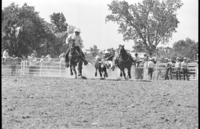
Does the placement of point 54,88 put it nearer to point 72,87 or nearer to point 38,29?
point 72,87

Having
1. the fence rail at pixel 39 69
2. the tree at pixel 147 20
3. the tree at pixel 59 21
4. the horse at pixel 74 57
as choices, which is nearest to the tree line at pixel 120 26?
the tree at pixel 147 20

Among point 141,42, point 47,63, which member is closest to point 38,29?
point 141,42

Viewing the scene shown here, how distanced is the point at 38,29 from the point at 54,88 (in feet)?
239

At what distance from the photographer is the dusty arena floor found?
11.3 metres

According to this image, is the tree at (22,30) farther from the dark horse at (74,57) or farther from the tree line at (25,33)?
the dark horse at (74,57)

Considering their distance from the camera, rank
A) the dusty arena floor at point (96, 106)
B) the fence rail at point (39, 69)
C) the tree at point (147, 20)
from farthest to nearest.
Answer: the tree at point (147, 20)
the fence rail at point (39, 69)
the dusty arena floor at point (96, 106)

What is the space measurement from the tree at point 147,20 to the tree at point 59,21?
34.0m

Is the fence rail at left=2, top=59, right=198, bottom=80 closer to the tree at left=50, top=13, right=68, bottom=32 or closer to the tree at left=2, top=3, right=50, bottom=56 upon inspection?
the tree at left=2, top=3, right=50, bottom=56

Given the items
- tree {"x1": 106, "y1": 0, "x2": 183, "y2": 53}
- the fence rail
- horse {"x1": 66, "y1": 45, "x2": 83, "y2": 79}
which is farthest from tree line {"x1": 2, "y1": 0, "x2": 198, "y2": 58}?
horse {"x1": 66, "y1": 45, "x2": 83, "y2": 79}

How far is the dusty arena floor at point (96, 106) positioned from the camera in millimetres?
11258

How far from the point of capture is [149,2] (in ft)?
316

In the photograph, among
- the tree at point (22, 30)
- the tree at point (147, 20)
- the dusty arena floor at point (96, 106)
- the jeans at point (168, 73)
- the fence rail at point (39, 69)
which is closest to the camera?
the dusty arena floor at point (96, 106)

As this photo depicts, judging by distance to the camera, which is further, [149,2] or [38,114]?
[149,2]

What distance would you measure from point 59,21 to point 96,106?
398ft
